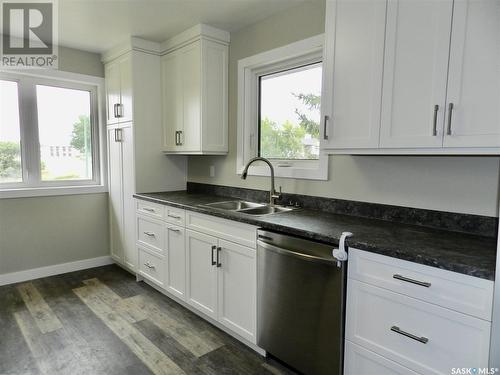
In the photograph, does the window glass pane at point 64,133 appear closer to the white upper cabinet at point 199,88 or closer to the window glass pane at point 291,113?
the white upper cabinet at point 199,88

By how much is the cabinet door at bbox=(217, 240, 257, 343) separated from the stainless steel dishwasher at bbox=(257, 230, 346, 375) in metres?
0.07

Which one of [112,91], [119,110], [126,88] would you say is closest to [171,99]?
[126,88]

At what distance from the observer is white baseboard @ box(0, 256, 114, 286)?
318cm

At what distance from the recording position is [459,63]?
53.5 inches

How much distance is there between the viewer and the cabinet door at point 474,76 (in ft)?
4.19

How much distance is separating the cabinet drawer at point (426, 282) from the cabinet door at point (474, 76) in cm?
57

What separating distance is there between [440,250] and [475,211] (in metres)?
0.48

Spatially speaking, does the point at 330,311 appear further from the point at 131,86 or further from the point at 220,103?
the point at 131,86

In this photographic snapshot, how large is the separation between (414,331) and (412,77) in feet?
3.75

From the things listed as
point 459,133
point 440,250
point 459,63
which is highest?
point 459,63

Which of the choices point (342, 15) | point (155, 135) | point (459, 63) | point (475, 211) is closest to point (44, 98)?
point (155, 135)

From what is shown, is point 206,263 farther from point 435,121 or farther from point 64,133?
point 64,133

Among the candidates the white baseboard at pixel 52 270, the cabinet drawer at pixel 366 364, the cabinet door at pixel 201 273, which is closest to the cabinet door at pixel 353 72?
the cabinet drawer at pixel 366 364

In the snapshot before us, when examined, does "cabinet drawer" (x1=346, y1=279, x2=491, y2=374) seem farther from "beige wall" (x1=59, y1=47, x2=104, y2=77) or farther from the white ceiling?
"beige wall" (x1=59, y1=47, x2=104, y2=77)
